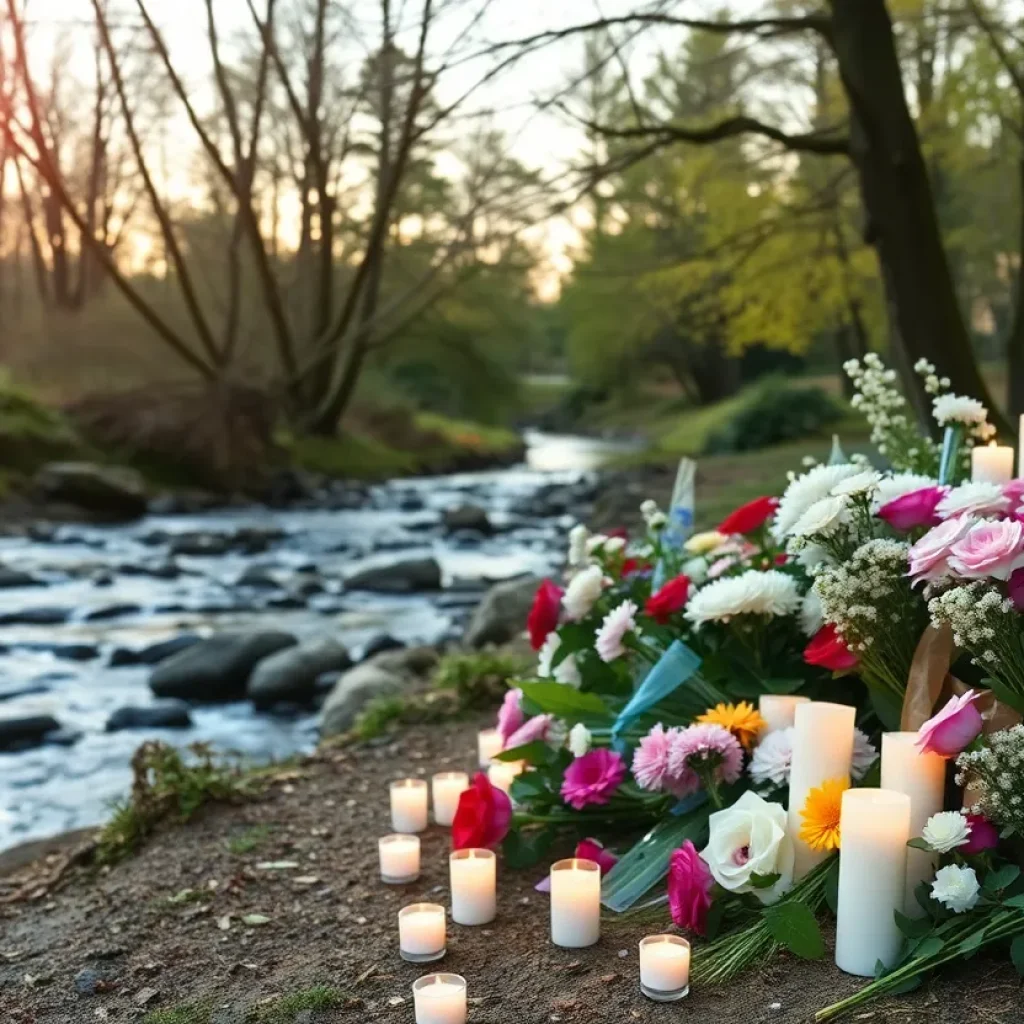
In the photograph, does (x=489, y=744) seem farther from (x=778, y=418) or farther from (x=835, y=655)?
(x=778, y=418)

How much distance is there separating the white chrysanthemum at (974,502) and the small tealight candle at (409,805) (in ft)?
5.70

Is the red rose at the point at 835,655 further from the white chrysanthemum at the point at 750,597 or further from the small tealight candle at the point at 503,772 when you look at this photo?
the small tealight candle at the point at 503,772

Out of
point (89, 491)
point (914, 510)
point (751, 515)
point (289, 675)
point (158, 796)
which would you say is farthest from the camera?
point (89, 491)

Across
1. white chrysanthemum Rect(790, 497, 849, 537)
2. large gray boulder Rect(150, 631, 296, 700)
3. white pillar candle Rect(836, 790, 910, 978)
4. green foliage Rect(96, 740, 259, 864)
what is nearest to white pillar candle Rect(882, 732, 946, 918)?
white pillar candle Rect(836, 790, 910, 978)

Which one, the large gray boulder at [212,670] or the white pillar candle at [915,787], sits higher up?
the white pillar candle at [915,787]

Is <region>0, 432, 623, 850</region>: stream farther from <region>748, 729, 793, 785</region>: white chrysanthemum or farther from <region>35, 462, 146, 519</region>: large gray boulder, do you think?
<region>748, 729, 793, 785</region>: white chrysanthemum

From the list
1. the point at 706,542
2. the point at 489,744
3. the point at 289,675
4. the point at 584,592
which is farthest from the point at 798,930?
the point at 289,675

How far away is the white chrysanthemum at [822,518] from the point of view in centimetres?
222

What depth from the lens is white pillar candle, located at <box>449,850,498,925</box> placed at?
257 cm

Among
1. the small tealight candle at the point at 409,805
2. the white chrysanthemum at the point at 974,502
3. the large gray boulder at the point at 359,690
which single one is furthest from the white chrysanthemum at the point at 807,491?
the large gray boulder at the point at 359,690

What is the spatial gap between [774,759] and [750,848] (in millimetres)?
Answer: 252

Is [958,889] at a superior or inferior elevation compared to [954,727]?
inferior

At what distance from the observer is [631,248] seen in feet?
97.3

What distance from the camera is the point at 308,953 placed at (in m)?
2.53
